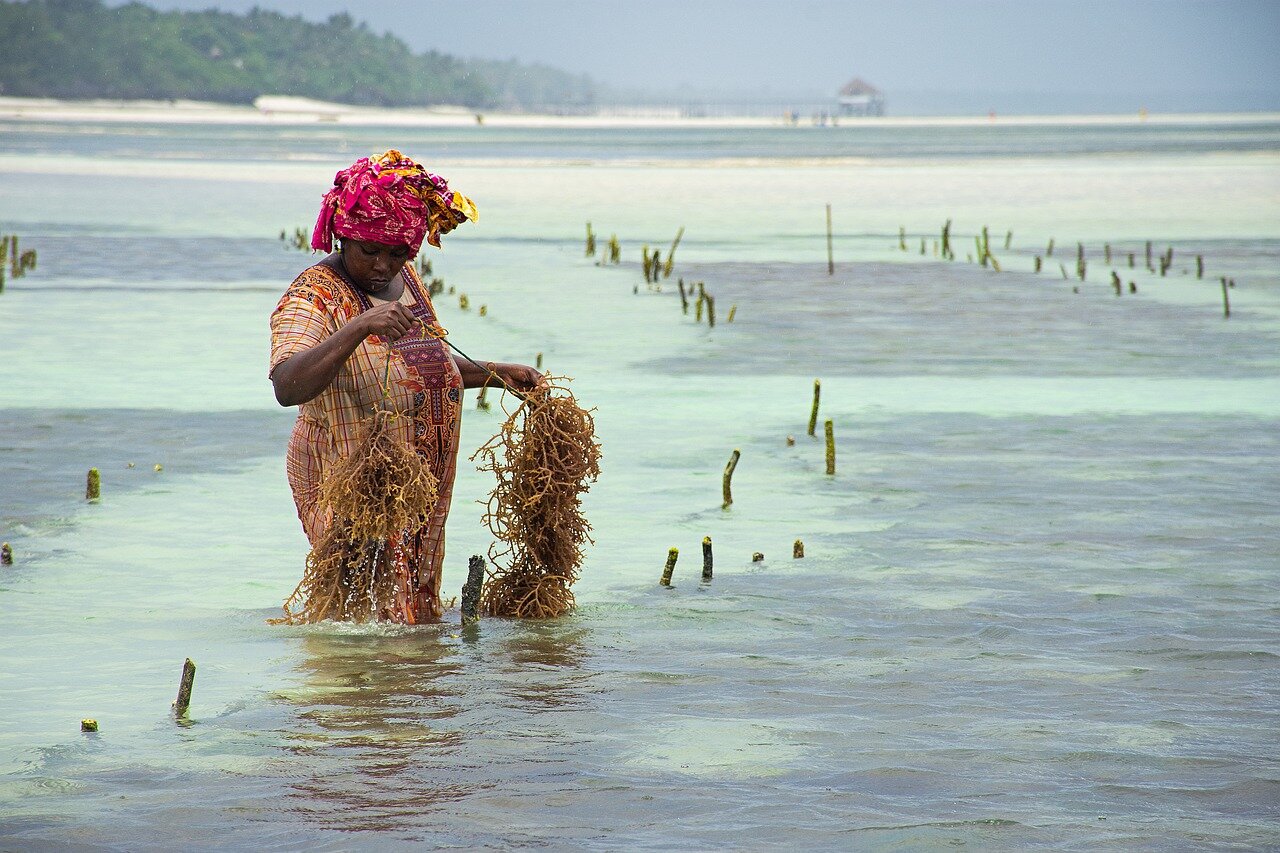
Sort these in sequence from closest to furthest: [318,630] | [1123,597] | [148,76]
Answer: [318,630] < [1123,597] < [148,76]

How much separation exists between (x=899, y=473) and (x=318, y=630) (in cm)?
426

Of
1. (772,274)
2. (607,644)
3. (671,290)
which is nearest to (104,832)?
→ (607,644)

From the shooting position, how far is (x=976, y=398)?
1223 cm

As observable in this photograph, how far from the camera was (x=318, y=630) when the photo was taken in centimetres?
603

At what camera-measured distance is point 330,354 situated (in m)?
5.05

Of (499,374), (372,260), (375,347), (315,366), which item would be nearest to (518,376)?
(499,374)

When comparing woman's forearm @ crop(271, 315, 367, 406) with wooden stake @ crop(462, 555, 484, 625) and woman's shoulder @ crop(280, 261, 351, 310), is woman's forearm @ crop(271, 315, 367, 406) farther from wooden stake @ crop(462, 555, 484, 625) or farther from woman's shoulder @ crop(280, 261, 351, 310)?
wooden stake @ crop(462, 555, 484, 625)

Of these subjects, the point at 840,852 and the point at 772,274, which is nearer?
the point at 840,852

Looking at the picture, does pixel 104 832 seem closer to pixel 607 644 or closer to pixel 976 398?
pixel 607 644

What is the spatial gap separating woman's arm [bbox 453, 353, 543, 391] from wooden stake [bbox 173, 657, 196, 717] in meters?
1.27

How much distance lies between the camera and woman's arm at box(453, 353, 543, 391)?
578 centimetres

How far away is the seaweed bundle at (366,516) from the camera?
5422mm

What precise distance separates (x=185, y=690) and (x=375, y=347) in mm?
1185

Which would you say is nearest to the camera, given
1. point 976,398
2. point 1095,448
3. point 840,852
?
point 840,852
